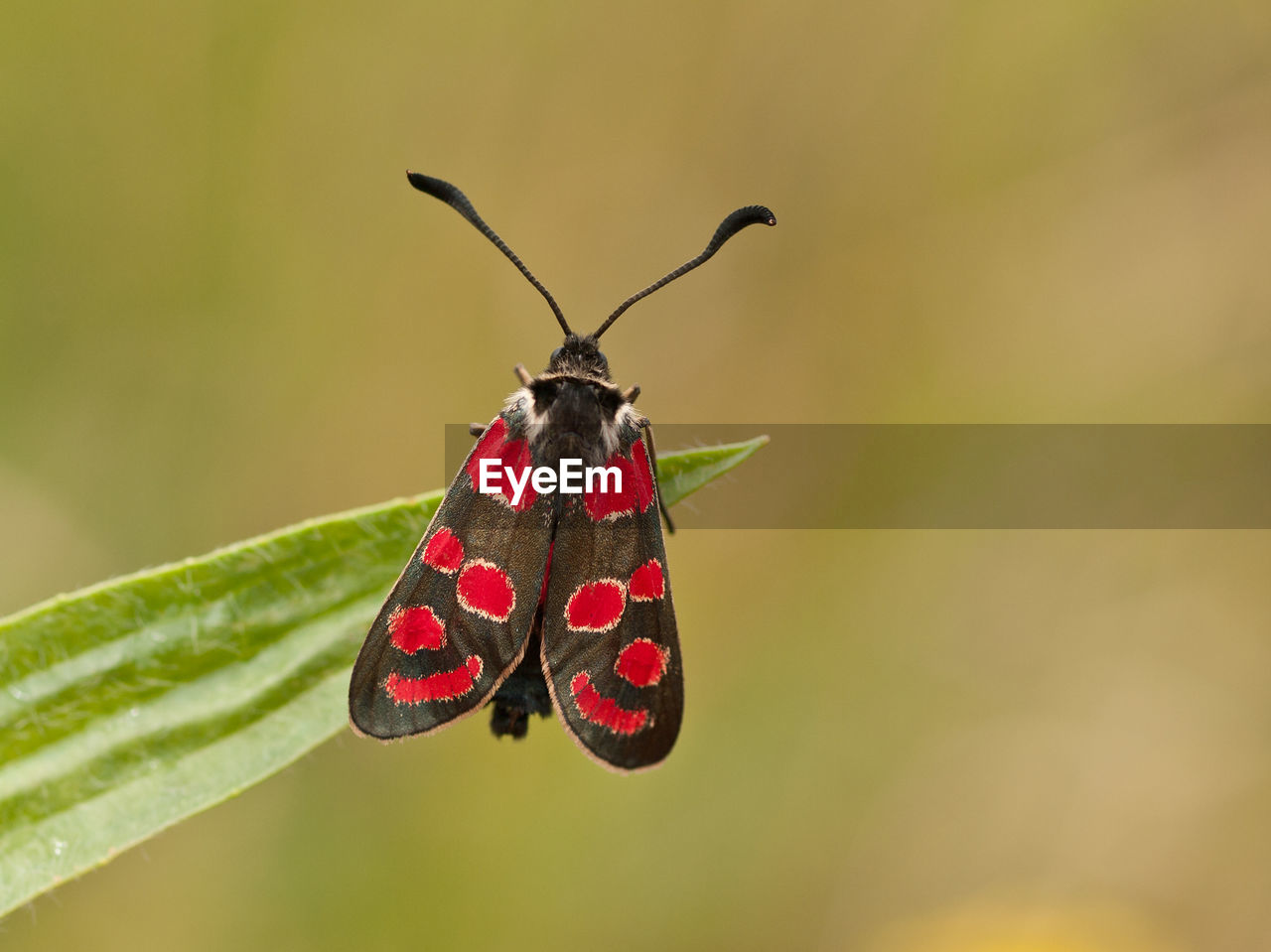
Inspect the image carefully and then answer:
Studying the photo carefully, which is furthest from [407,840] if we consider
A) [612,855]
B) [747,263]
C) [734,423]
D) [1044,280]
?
[1044,280]

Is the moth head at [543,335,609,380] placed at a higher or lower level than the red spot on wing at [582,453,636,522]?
higher

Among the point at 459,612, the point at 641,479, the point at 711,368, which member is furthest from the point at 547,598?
the point at 711,368

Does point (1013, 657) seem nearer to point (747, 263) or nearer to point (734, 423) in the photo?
point (734, 423)

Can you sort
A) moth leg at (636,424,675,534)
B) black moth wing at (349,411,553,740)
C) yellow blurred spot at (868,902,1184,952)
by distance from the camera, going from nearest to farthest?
black moth wing at (349,411,553,740)
moth leg at (636,424,675,534)
yellow blurred spot at (868,902,1184,952)

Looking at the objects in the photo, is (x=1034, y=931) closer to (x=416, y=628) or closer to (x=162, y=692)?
(x=416, y=628)

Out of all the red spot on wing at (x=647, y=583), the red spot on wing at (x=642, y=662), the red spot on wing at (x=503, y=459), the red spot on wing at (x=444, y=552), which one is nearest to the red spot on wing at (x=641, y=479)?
the red spot on wing at (x=647, y=583)

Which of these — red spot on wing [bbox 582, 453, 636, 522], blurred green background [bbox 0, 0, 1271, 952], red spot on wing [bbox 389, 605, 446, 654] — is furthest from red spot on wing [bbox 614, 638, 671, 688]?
blurred green background [bbox 0, 0, 1271, 952]

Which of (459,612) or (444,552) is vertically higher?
(444,552)

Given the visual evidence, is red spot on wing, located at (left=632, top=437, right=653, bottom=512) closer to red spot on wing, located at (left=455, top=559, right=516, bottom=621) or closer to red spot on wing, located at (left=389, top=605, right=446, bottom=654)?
red spot on wing, located at (left=455, top=559, right=516, bottom=621)
